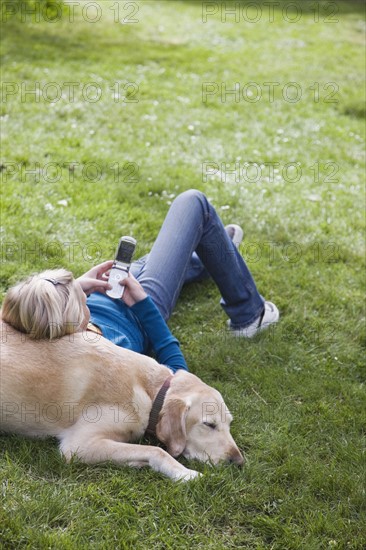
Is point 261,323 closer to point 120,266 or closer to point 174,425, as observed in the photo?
point 120,266

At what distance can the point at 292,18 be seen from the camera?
16.4 meters

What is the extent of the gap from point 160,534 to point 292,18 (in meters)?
15.1

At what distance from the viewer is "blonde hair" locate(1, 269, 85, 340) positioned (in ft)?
12.3

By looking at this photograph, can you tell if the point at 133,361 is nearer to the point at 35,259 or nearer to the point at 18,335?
the point at 18,335

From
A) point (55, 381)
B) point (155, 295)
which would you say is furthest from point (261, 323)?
point (55, 381)

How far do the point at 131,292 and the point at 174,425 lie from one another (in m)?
0.98

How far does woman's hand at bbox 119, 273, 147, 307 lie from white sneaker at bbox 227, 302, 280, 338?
122cm

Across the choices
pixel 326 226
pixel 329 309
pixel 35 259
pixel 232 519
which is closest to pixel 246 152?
pixel 326 226

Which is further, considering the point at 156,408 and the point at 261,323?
the point at 261,323
